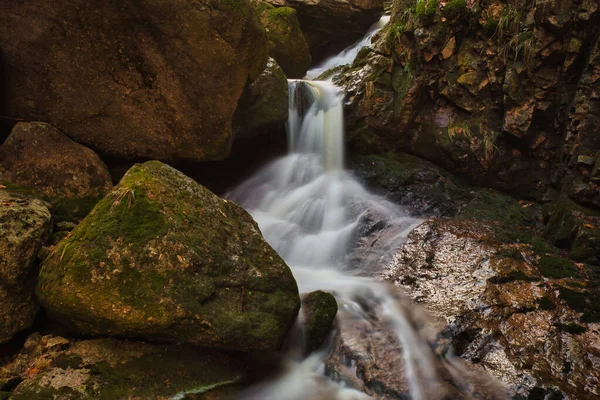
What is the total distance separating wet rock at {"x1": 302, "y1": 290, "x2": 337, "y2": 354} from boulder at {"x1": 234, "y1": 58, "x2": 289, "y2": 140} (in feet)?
13.4

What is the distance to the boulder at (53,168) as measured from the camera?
4773mm

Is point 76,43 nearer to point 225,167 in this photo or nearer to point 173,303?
point 225,167

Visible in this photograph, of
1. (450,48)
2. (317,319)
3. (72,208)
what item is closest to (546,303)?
(317,319)

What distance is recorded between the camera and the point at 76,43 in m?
4.95

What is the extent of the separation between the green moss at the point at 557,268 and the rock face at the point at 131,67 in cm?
500

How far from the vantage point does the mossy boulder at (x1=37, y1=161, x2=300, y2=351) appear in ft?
10.1

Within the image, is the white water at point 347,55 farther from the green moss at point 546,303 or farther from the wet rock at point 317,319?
the green moss at point 546,303

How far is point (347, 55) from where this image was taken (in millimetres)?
12594

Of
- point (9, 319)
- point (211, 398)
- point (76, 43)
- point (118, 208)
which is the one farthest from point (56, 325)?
point (76, 43)

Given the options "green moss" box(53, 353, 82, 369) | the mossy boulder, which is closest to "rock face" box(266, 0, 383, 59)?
the mossy boulder

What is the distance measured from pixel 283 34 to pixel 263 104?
402 cm

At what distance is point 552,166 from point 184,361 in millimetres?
6810

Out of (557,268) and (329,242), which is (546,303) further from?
(329,242)

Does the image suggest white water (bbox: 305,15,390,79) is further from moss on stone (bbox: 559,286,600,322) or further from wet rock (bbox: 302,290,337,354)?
moss on stone (bbox: 559,286,600,322)
